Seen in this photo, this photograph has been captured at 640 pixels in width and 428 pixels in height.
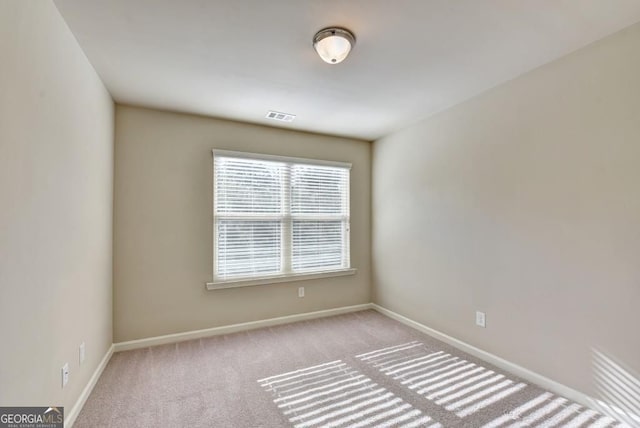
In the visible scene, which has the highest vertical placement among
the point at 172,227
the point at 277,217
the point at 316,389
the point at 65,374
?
the point at 277,217

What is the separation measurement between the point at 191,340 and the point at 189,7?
300cm

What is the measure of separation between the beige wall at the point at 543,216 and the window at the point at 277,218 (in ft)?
3.75

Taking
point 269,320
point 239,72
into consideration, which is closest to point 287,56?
point 239,72

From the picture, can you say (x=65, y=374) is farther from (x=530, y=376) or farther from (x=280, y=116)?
(x=530, y=376)

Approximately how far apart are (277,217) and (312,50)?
208 centimetres

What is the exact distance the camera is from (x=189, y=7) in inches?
67.4

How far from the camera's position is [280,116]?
3.43m

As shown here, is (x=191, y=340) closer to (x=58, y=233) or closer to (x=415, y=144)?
(x=58, y=233)

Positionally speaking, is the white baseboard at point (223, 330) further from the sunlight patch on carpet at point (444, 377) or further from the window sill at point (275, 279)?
the sunlight patch on carpet at point (444, 377)

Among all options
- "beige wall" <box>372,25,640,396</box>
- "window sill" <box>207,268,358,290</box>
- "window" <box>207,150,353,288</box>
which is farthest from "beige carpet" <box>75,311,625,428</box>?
"window" <box>207,150,353,288</box>

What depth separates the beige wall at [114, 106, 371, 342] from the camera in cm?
304

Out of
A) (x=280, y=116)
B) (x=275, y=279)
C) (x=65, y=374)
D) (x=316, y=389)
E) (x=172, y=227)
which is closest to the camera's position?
(x=65, y=374)

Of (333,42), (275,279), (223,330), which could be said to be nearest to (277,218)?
(275,279)

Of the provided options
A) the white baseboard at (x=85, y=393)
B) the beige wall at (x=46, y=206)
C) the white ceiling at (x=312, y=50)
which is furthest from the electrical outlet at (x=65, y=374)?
the white ceiling at (x=312, y=50)
